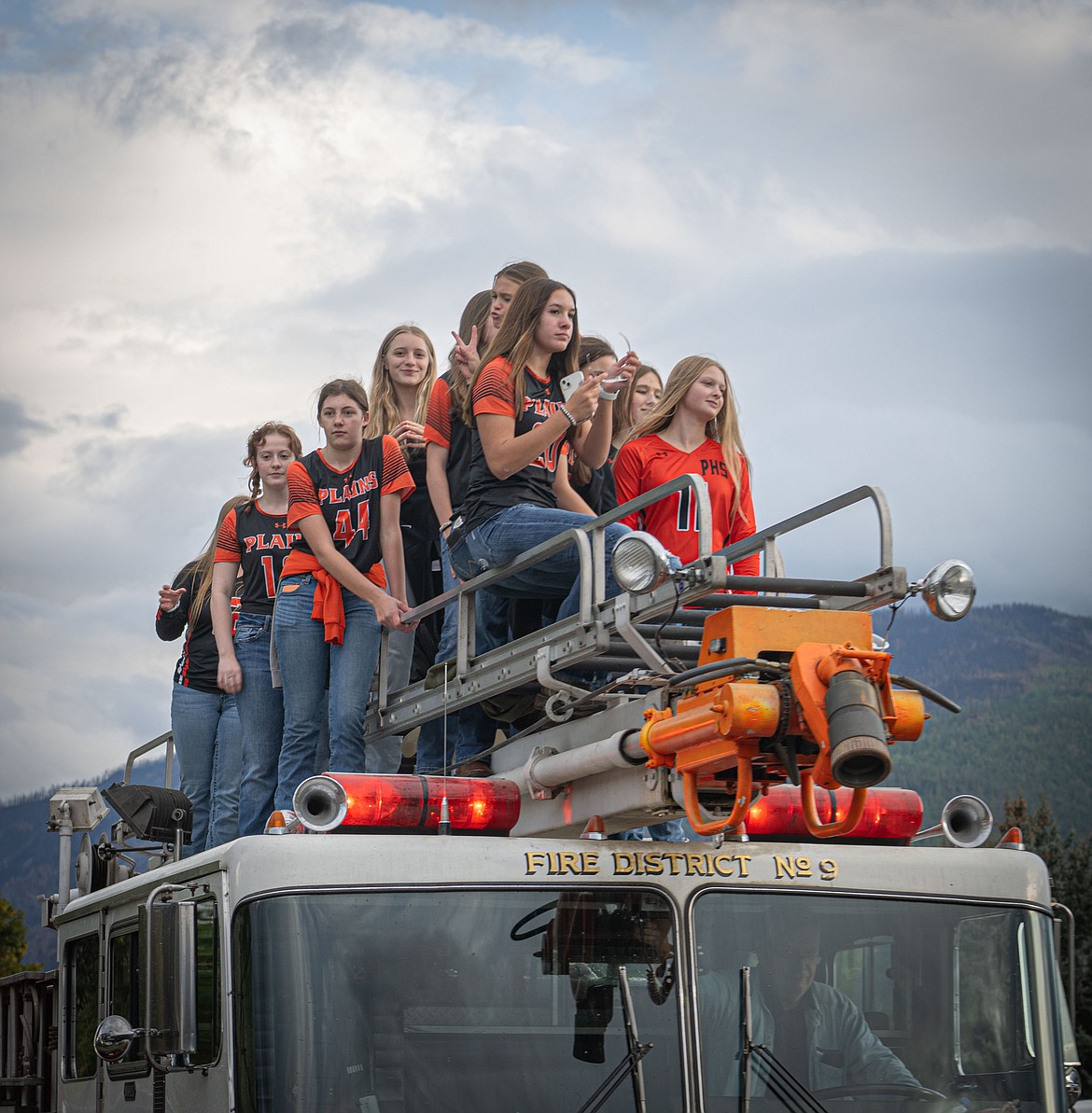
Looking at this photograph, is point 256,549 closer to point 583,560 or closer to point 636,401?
point 636,401

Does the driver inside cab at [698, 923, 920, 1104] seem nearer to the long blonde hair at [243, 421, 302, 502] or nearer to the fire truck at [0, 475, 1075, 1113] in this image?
the fire truck at [0, 475, 1075, 1113]

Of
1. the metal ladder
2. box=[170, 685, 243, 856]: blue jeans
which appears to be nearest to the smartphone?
the metal ladder

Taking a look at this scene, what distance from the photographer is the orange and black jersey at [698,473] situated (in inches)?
261

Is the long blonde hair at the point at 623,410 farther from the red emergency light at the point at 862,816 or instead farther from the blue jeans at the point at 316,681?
the red emergency light at the point at 862,816

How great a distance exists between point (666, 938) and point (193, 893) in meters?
1.52

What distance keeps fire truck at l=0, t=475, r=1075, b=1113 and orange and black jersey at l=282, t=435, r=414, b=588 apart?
1.70 meters

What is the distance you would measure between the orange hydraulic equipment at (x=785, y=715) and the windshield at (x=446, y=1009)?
67 centimetres

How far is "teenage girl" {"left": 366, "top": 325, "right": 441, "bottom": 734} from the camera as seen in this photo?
6988mm

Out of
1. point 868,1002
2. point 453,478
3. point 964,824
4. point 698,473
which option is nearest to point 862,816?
point 964,824

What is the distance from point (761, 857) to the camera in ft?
17.2

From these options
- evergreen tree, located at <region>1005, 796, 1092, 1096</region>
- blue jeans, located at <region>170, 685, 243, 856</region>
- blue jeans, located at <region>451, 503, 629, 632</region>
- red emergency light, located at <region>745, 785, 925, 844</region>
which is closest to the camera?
red emergency light, located at <region>745, 785, 925, 844</region>

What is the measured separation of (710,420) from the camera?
6.93 m

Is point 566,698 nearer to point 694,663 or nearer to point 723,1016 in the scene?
point 694,663

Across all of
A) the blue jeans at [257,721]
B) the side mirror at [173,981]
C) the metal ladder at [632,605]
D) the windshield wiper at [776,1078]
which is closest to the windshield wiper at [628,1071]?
the windshield wiper at [776,1078]
